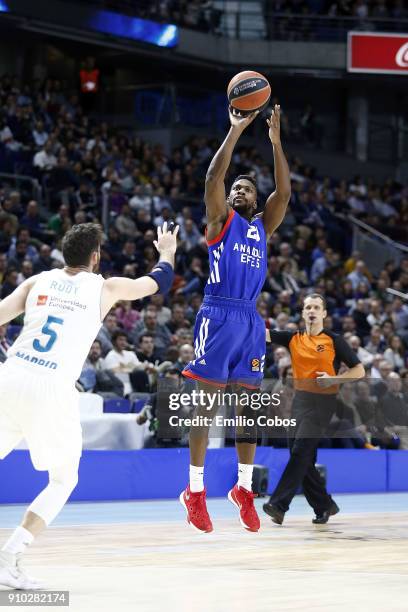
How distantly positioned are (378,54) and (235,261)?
18.1m

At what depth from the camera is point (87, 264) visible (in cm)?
623

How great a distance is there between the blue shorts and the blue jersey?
76 millimetres

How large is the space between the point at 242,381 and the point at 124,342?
700 cm

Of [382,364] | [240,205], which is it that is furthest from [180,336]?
[240,205]

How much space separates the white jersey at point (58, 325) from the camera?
598cm

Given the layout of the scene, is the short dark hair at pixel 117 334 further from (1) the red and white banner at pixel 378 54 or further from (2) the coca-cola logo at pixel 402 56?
(2) the coca-cola logo at pixel 402 56

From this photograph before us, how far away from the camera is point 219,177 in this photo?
24.7 feet

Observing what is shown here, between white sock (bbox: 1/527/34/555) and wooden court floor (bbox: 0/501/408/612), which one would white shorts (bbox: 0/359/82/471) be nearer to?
white sock (bbox: 1/527/34/555)

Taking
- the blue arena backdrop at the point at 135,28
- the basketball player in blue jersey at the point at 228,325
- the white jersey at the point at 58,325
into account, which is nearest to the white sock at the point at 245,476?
the basketball player in blue jersey at the point at 228,325

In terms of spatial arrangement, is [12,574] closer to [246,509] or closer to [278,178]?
[246,509]

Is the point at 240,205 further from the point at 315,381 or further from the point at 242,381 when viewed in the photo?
the point at 315,381

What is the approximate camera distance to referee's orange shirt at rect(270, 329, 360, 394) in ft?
34.6

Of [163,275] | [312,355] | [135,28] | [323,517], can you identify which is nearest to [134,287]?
[163,275]

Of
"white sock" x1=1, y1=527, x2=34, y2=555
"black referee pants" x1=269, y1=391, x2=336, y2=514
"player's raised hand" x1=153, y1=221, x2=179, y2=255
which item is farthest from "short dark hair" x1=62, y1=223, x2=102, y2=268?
"black referee pants" x1=269, y1=391, x2=336, y2=514
